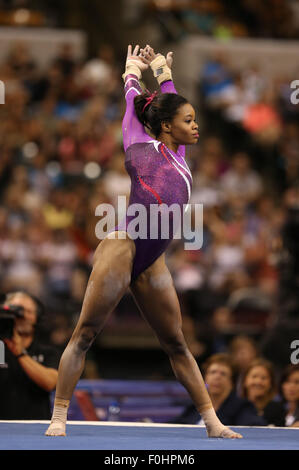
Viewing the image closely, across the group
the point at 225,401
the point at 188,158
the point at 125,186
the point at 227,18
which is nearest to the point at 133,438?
the point at 225,401

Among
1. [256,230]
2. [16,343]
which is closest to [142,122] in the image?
[16,343]

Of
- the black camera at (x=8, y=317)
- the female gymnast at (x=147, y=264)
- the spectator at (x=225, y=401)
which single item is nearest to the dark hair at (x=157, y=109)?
the female gymnast at (x=147, y=264)

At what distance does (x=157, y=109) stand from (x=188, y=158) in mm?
7351

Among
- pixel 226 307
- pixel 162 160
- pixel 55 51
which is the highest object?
pixel 55 51

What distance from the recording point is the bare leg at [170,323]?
459 cm

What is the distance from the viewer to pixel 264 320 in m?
9.72

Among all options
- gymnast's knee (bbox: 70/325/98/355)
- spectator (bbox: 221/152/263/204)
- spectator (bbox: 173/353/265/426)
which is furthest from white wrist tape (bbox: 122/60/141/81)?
spectator (bbox: 221/152/263/204)

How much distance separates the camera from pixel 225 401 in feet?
19.6

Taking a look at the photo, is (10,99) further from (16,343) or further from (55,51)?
(16,343)

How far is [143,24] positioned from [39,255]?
599 cm

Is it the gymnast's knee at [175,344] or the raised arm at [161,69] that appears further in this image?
the raised arm at [161,69]

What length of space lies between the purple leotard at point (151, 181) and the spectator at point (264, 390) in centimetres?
183

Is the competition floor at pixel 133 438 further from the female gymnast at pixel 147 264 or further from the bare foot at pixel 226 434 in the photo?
the female gymnast at pixel 147 264

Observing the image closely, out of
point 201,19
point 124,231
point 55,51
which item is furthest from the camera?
point 201,19
